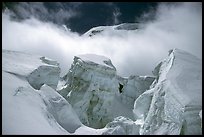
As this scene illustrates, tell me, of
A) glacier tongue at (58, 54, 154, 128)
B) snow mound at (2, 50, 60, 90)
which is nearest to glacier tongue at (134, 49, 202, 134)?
snow mound at (2, 50, 60, 90)

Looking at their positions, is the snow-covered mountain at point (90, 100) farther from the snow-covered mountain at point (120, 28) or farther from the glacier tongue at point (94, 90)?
the snow-covered mountain at point (120, 28)

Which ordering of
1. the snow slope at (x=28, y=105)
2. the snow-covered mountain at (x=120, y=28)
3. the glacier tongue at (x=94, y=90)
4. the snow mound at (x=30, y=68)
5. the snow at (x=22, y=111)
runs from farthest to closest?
the snow-covered mountain at (x=120, y=28) → the glacier tongue at (x=94, y=90) → the snow mound at (x=30, y=68) → the snow slope at (x=28, y=105) → the snow at (x=22, y=111)

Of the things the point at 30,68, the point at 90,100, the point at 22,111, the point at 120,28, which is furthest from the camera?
the point at 120,28

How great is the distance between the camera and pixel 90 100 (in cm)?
2495

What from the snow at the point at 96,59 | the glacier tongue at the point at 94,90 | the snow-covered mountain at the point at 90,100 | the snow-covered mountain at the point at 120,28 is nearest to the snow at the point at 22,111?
the snow-covered mountain at the point at 90,100

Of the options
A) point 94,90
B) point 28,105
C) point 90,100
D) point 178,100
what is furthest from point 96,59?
point 28,105

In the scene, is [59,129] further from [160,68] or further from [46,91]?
[160,68]

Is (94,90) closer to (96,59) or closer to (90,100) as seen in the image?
(90,100)

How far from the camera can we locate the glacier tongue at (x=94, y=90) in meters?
24.5

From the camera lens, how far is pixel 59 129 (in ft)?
44.3

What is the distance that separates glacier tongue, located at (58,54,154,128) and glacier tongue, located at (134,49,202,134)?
7362 millimetres

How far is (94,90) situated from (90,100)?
0.86m

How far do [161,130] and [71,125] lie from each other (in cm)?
434

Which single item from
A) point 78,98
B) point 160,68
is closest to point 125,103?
point 78,98
